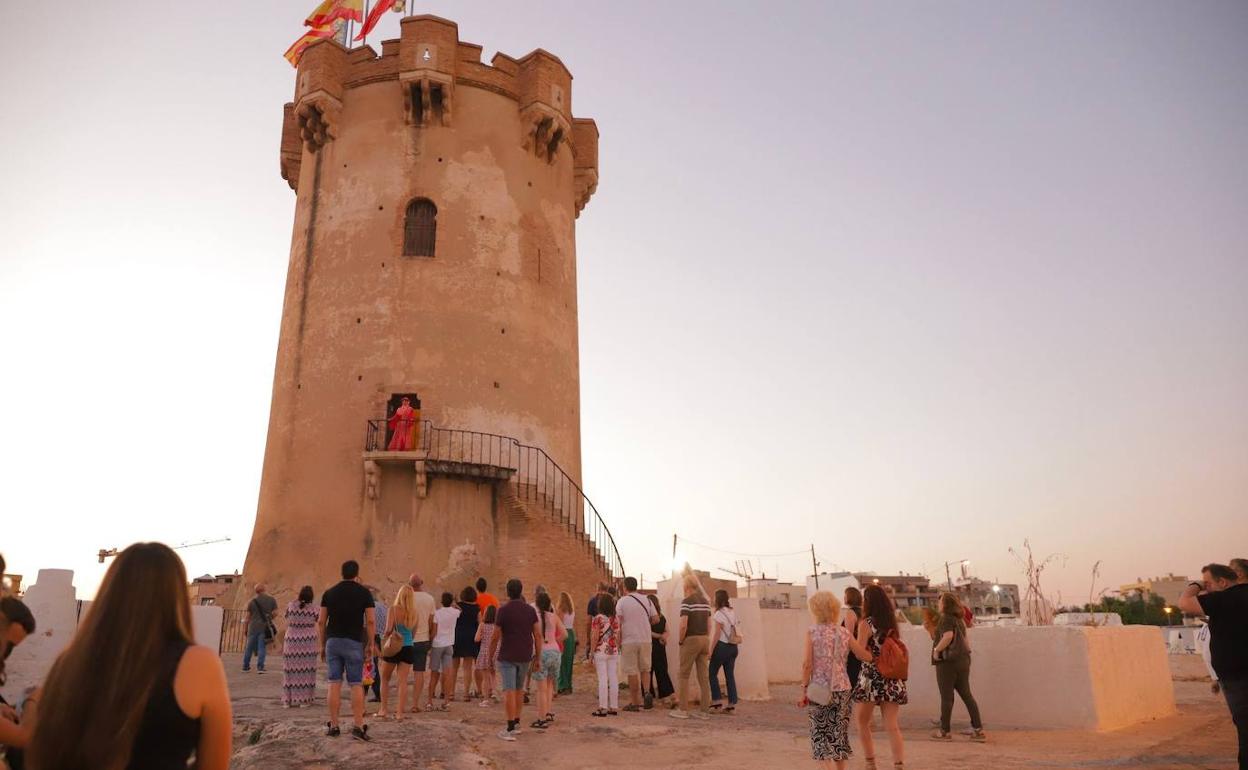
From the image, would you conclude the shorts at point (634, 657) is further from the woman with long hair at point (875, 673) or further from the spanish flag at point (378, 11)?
the spanish flag at point (378, 11)

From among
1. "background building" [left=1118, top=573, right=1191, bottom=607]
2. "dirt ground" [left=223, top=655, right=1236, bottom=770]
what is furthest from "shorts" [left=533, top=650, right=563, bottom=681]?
"background building" [left=1118, top=573, right=1191, bottom=607]

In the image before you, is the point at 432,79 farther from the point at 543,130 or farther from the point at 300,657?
the point at 300,657

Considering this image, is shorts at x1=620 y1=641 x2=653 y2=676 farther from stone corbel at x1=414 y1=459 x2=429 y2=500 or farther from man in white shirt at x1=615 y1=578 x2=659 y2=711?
stone corbel at x1=414 y1=459 x2=429 y2=500

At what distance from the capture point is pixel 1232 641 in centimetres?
588

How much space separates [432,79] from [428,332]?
6.28 meters

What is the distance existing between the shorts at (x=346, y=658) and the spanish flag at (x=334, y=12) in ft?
63.7

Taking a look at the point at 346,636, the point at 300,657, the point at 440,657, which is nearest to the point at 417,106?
the point at 440,657

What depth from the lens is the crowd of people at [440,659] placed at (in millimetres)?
2539

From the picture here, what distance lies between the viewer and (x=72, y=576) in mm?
12945

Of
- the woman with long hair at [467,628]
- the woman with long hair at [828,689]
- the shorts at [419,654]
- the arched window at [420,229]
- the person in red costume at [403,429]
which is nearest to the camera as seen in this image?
the woman with long hair at [828,689]

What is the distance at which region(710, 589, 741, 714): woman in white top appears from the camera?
1128cm

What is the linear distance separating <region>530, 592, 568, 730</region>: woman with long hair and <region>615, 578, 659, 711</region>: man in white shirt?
85cm

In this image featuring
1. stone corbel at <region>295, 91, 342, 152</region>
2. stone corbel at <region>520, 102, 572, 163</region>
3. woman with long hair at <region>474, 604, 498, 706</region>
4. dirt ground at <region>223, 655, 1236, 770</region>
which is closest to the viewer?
dirt ground at <region>223, 655, 1236, 770</region>

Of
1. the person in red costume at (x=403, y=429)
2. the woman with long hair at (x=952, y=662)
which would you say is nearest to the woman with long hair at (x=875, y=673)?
the woman with long hair at (x=952, y=662)
